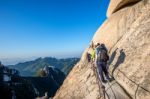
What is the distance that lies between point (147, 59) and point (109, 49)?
7.11 metres

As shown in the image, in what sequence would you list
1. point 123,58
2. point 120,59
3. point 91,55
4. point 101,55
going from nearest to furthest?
1. point 123,58
2. point 101,55
3. point 120,59
4. point 91,55

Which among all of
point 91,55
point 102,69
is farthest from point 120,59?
point 91,55

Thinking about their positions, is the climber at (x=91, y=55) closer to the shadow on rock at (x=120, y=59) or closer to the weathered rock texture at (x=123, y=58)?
the weathered rock texture at (x=123, y=58)

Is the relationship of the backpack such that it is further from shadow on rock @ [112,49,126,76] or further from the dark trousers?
shadow on rock @ [112,49,126,76]

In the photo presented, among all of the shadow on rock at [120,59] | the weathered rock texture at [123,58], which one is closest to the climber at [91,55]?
the weathered rock texture at [123,58]

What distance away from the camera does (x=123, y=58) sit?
883 inches

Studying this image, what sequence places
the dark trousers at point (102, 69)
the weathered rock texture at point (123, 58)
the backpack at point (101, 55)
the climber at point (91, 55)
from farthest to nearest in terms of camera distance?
the climber at point (91, 55)
the backpack at point (101, 55)
the dark trousers at point (102, 69)
the weathered rock texture at point (123, 58)

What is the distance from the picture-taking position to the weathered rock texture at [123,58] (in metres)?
19.5

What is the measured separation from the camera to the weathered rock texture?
770 inches

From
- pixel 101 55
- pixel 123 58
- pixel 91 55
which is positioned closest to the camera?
pixel 123 58

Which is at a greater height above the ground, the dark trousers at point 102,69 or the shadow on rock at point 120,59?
the shadow on rock at point 120,59

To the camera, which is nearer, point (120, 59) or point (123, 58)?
point (123, 58)

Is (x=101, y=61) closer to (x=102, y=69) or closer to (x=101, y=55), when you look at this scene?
(x=101, y=55)

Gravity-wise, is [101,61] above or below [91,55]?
below
